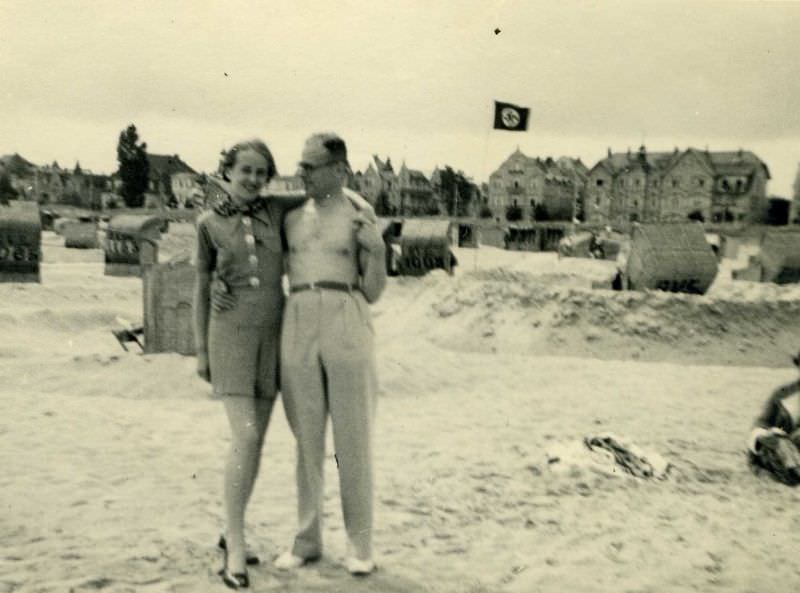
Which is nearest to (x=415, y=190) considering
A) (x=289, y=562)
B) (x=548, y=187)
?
(x=289, y=562)

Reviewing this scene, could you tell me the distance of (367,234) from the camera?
9.47 ft

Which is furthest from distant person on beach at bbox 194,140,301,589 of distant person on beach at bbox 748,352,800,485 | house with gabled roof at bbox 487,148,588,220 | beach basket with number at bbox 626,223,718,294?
beach basket with number at bbox 626,223,718,294

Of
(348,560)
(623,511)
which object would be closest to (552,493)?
(623,511)

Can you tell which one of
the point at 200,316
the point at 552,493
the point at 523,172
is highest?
the point at 523,172

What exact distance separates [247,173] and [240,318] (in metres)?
0.56

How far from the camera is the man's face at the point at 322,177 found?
2904 millimetres

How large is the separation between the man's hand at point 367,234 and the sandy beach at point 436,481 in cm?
132

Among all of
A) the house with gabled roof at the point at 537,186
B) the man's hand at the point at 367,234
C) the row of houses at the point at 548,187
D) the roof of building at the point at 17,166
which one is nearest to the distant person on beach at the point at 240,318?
the man's hand at the point at 367,234

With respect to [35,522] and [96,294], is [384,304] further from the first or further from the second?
[35,522]

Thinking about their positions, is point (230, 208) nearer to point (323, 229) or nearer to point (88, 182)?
point (323, 229)

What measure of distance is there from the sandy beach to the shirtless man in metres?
0.38

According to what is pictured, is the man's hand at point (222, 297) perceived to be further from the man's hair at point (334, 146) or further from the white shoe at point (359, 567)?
the white shoe at point (359, 567)

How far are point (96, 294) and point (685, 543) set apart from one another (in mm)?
10606

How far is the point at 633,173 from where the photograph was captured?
12906mm
